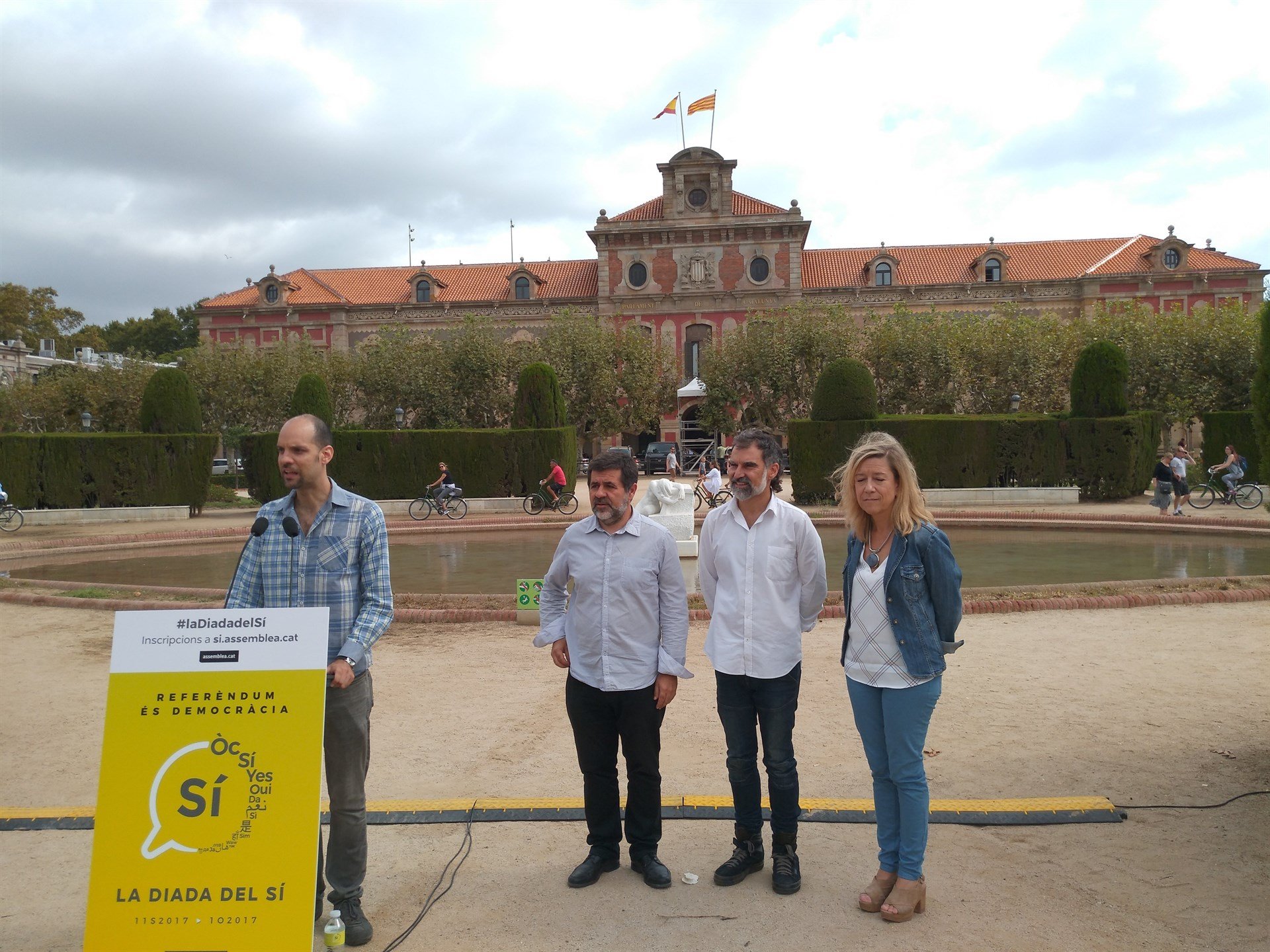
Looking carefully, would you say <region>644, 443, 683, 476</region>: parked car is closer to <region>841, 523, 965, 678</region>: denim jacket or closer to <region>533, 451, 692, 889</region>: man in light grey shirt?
<region>533, 451, 692, 889</region>: man in light grey shirt

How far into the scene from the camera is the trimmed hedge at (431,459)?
23.5 m

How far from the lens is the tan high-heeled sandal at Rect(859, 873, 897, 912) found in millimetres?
3217

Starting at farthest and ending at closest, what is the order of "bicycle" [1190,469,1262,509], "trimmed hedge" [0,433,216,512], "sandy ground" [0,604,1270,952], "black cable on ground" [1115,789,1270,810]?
"trimmed hedge" [0,433,216,512], "bicycle" [1190,469,1262,509], "black cable on ground" [1115,789,1270,810], "sandy ground" [0,604,1270,952]

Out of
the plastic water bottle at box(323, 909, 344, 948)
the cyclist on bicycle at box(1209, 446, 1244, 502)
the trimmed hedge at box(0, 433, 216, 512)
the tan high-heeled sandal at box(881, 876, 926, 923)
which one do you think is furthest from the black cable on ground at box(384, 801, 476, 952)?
the trimmed hedge at box(0, 433, 216, 512)

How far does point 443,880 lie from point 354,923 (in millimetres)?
469

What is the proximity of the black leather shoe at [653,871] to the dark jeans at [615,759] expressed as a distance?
24 millimetres

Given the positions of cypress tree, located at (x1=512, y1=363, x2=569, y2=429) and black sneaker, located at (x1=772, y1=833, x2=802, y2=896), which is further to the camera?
cypress tree, located at (x1=512, y1=363, x2=569, y2=429)

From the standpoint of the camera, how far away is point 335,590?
3.17 meters

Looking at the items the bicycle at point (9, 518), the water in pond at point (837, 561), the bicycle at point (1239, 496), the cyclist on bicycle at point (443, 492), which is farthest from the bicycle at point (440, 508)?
the bicycle at point (1239, 496)

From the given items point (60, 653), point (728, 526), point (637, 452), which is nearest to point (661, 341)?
point (637, 452)

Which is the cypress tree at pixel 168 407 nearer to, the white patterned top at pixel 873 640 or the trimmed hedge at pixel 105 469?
the trimmed hedge at pixel 105 469

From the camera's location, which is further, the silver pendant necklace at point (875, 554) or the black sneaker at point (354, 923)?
the silver pendant necklace at point (875, 554)

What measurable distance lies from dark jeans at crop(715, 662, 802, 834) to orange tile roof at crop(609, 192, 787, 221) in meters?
46.6

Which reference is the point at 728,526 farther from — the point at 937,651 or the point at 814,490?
the point at 814,490
